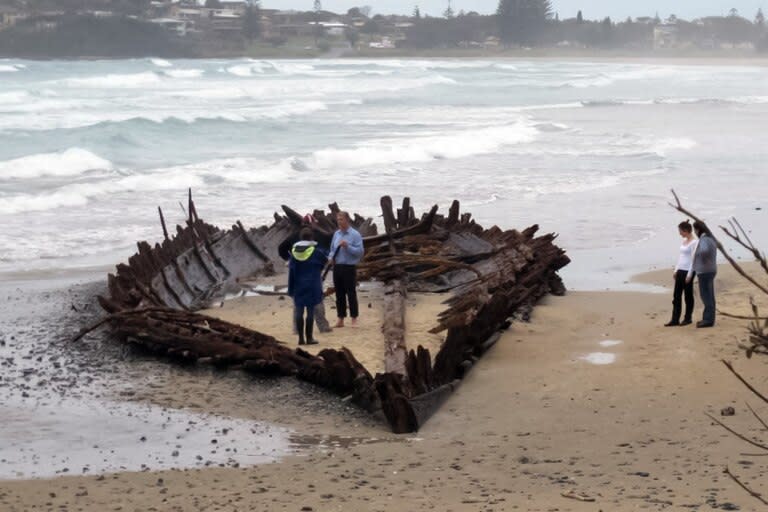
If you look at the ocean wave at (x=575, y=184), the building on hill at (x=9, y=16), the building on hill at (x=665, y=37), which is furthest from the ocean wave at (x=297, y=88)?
the building on hill at (x=665, y=37)

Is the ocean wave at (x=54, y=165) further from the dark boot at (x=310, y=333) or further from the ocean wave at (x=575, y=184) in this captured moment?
the dark boot at (x=310, y=333)

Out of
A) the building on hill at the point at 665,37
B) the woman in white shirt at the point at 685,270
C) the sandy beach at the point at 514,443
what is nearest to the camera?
the sandy beach at the point at 514,443

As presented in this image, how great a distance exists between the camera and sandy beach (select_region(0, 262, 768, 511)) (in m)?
7.92

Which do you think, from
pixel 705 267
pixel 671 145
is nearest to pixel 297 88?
pixel 671 145

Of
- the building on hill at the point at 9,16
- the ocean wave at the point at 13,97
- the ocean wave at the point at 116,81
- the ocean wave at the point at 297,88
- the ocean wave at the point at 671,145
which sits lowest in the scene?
the ocean wave at the point at 297,88

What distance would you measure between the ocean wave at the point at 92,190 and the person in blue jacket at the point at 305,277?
509 inches

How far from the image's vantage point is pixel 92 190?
2659 centimetres

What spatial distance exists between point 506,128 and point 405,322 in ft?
106

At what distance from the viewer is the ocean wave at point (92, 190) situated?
24531 millimetres

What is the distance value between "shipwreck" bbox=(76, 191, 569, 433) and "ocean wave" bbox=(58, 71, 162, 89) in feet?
Result: 173

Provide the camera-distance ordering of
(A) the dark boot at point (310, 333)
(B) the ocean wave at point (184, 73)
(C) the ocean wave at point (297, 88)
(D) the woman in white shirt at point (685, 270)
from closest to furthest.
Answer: (A) the dark boot at point (310, 333), (D) the woman in white shirt at point (685, 270), (C) the ocean wave at point (297, 88), (B) the ocean wave at point (184, 73)

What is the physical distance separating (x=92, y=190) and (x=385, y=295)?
47.6 ft

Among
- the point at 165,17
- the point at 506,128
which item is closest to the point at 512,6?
the point at 165,17

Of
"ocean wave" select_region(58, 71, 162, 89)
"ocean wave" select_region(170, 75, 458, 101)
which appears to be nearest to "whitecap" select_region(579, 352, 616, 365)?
"ocean wave" select_region(170, 75, 458, 101)
